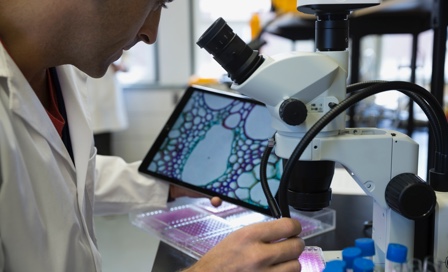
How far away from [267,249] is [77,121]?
1.99 ft

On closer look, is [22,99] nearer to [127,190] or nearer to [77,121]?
[77,121]

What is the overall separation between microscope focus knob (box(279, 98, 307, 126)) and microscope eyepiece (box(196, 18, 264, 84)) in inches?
2.9

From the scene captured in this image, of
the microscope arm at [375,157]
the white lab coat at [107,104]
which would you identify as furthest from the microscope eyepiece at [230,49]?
the white lab coat at [107,104]

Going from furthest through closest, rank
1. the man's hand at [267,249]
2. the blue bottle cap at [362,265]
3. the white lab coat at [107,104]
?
the white lab coat at [107,104] → the man's hand at [267,249] → the blue bottle cap at [362,265]

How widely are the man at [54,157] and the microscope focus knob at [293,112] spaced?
152 millimetres

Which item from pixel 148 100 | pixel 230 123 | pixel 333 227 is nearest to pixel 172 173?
pixel 230 123

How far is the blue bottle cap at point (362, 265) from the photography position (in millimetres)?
608

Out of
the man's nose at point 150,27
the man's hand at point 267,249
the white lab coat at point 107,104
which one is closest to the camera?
the man's hand at point 267,249

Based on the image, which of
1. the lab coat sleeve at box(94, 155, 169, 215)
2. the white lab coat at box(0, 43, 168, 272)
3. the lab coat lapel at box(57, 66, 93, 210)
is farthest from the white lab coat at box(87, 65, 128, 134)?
the white lab coat at box(0, 43, 168, 272)

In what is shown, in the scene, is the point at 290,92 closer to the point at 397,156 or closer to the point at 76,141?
the point at 397,156

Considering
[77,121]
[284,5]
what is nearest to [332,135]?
[77,121]

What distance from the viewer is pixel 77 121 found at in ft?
3.65

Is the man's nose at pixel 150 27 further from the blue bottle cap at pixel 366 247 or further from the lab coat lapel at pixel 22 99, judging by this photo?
the blue bottle cap at pixel 366 247

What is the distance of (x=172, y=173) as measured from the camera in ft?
4.13
